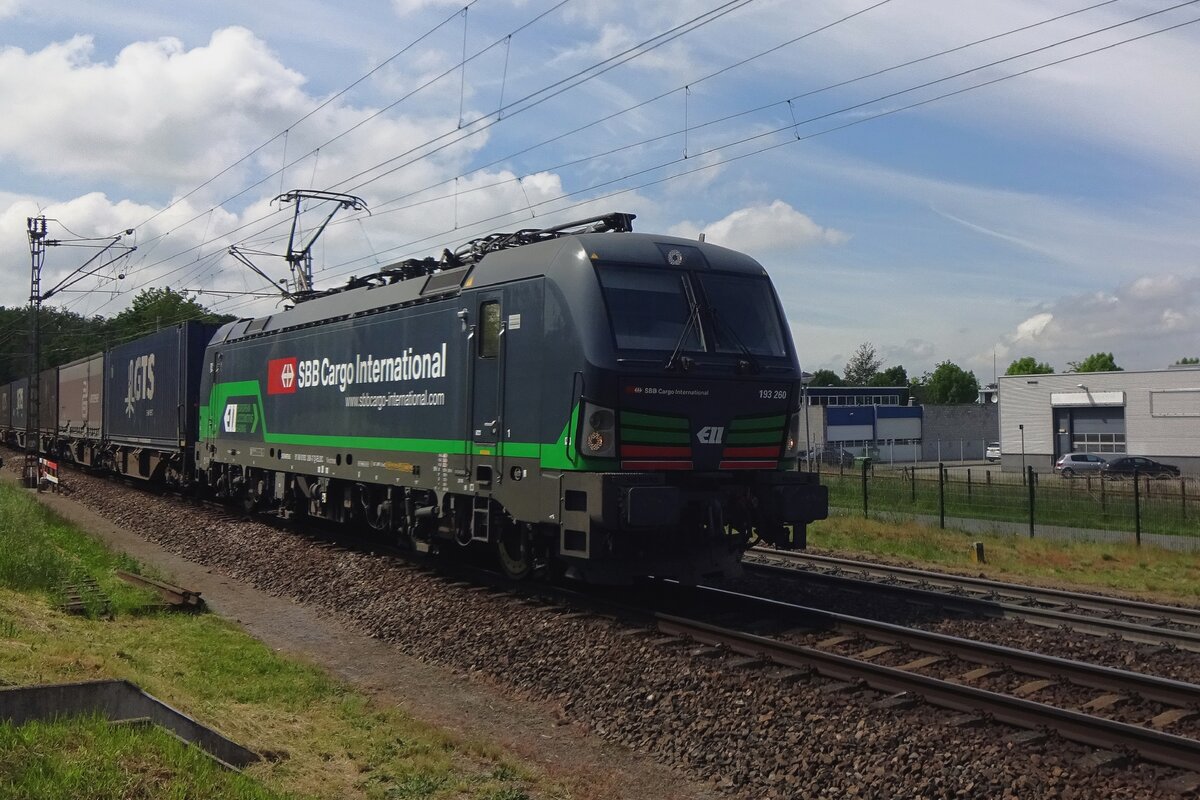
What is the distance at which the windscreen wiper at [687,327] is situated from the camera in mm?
9812

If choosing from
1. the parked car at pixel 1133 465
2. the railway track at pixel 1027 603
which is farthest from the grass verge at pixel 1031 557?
the parked car at pixel 1133 465

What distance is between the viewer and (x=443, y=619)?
10.7m

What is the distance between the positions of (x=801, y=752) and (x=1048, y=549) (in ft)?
43.5

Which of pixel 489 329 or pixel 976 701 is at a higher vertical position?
pixel 489 329

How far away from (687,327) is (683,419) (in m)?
0.95

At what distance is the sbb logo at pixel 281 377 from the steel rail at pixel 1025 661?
9789mm

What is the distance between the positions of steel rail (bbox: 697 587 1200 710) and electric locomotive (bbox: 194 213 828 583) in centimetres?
142

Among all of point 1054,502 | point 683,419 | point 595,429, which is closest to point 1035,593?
point 683,419

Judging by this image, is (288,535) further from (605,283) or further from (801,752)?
(801,752)

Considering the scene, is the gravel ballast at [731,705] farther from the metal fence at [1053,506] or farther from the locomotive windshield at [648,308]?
the metal fence at [1053,506]

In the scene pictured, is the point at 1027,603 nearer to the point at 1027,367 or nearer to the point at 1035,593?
the point at 1035,593

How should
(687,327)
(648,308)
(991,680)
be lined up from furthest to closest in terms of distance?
(687,327) < (648,308) < (991,680)

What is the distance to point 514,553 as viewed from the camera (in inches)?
458

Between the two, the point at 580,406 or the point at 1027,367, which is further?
the point at 1027,367
